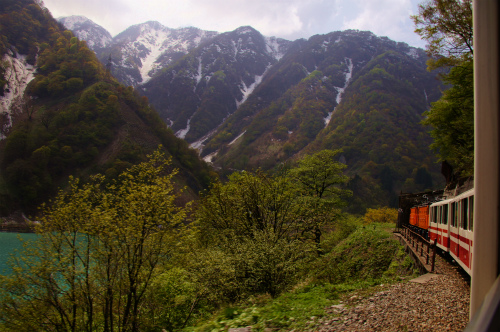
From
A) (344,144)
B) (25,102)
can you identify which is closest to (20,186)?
(25,102)

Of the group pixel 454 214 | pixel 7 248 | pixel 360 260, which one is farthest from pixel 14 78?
pixel 454 214

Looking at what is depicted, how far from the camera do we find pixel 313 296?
8742 mm

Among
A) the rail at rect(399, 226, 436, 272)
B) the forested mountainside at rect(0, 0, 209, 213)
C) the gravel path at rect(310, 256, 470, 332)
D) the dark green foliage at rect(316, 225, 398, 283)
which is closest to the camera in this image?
the gravel path at rect(310, 256, 470, 332)

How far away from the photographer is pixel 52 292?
9.61m

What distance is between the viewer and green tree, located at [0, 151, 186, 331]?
9406 millimetres

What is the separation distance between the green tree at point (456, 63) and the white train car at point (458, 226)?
439 cm

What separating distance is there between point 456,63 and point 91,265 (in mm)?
23643

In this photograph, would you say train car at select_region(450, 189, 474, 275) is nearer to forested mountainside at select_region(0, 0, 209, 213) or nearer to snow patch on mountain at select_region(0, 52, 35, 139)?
forested mountainside at select_region(0, 0, 209, 213)

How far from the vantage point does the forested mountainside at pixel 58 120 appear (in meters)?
85.7

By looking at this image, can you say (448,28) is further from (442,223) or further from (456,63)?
(442,223)

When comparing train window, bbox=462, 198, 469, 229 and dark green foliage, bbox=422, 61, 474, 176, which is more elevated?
dark green foliage, bbox=422, 61, 474, 176

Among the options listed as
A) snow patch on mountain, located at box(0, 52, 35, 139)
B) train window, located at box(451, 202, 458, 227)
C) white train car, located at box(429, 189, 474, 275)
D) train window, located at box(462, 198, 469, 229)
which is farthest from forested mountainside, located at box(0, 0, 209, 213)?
train window, located at box(462, 198, 469, 229)

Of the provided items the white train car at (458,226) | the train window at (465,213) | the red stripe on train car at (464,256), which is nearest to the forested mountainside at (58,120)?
the white train car at (458,226)

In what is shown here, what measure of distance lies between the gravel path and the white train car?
128 cm
